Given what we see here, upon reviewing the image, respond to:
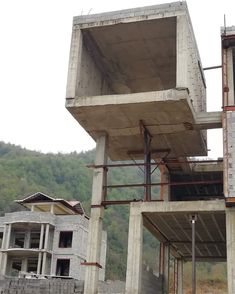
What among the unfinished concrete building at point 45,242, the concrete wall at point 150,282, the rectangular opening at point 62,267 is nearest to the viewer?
the concrete wall at point 150,282

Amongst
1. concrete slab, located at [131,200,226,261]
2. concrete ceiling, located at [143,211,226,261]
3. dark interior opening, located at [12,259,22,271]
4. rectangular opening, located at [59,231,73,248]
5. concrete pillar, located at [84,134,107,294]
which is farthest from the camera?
dark interior opening, located at [12,259,22,271]

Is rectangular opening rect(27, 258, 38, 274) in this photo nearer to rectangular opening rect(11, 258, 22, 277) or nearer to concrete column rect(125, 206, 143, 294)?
rectangular opening rect(11, 258, 22, 277)

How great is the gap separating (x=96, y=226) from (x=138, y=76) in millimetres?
8508

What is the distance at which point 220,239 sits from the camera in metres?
29.4

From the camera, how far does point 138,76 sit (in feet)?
90.1

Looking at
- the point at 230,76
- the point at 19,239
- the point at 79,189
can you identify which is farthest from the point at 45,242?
the point at 79,189

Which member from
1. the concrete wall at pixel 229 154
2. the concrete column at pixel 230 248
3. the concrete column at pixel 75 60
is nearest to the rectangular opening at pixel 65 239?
the concrete column at pixel 75 60

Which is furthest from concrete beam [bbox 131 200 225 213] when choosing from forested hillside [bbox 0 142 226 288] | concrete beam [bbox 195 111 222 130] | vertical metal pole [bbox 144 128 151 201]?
forested hillside [bbox 0 142 226 288]

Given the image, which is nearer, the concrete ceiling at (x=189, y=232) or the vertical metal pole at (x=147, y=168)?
the concrete ceiling at (x=189, y=232)

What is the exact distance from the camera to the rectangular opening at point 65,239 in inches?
1871

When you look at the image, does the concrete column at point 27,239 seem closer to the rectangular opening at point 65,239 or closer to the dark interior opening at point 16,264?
the dark interior opening at point 16,264

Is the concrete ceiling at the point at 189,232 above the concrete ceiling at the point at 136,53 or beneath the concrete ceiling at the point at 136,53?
beneath

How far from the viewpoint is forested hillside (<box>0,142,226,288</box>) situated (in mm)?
83750

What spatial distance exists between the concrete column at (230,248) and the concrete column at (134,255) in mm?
3902
